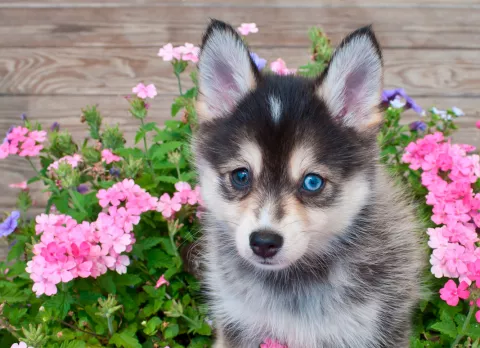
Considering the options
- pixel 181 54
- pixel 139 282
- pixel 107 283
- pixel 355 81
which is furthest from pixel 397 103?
pixel 107 283

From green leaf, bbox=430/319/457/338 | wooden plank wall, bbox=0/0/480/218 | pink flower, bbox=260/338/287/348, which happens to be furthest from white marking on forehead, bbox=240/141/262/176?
wooden plank wall, bbox=0/0/480/218

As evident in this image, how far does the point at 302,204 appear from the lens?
1.87m

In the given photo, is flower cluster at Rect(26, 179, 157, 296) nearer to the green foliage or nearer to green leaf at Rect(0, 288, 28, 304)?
the green foliage

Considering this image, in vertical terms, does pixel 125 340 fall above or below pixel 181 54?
below

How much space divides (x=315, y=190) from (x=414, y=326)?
87 cm

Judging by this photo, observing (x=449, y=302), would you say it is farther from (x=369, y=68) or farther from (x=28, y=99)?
(x=28, y=99)

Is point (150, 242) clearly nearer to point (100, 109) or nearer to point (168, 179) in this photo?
point (168, 179)

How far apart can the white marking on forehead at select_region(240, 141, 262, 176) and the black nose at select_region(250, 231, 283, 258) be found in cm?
24

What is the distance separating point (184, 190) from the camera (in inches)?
97.2

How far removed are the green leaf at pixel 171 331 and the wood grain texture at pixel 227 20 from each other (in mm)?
2861

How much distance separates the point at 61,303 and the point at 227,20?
3.14 m

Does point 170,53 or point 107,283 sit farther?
point 170,53

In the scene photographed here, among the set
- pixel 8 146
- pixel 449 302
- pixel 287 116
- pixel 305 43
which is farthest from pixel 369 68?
pixel 305 43

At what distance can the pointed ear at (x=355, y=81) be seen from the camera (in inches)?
72.6
